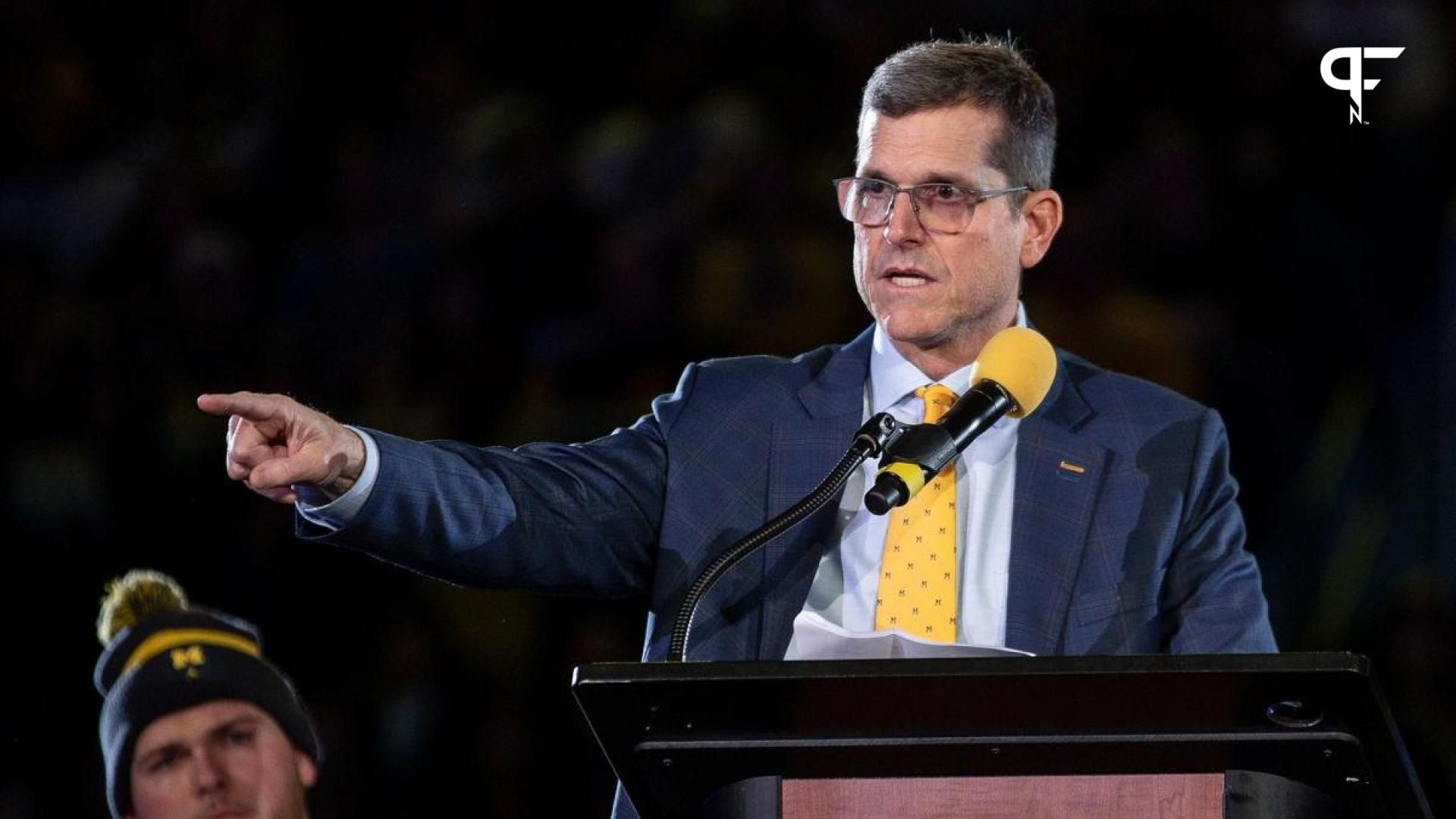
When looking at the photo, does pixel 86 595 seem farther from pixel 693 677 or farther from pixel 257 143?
pixel 693 677

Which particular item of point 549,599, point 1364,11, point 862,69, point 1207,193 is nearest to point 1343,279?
point 1207,193

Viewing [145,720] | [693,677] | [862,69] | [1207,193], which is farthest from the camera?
[862,69]

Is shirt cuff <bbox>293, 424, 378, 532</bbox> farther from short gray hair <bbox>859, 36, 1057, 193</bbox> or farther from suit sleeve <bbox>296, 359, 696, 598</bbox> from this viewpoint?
short gray hair <bbox>859, 36, 1057, 193</bbox>

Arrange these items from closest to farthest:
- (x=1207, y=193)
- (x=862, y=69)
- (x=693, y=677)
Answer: (x=693, y=677) < (x=1207, y=193) < (x=862, y=69)

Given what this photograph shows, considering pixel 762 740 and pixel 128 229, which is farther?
pixel 128 229

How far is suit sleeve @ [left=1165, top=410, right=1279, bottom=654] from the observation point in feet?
6.28

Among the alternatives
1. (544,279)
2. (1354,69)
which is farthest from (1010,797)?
(1354,69)

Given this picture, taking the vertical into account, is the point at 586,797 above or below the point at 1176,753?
below

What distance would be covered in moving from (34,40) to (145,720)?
227 cm

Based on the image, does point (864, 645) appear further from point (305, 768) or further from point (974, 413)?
point (305, 768)

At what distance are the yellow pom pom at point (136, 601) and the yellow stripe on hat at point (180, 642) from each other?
10 centimetres

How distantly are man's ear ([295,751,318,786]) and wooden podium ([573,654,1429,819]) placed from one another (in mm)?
1338

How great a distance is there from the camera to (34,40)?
14.1 ft

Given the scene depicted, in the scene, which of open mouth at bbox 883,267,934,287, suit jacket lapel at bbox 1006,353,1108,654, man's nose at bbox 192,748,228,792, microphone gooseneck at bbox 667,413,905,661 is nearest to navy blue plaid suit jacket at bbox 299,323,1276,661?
suit jacket lapel at bbox 1006,353,1108,654
